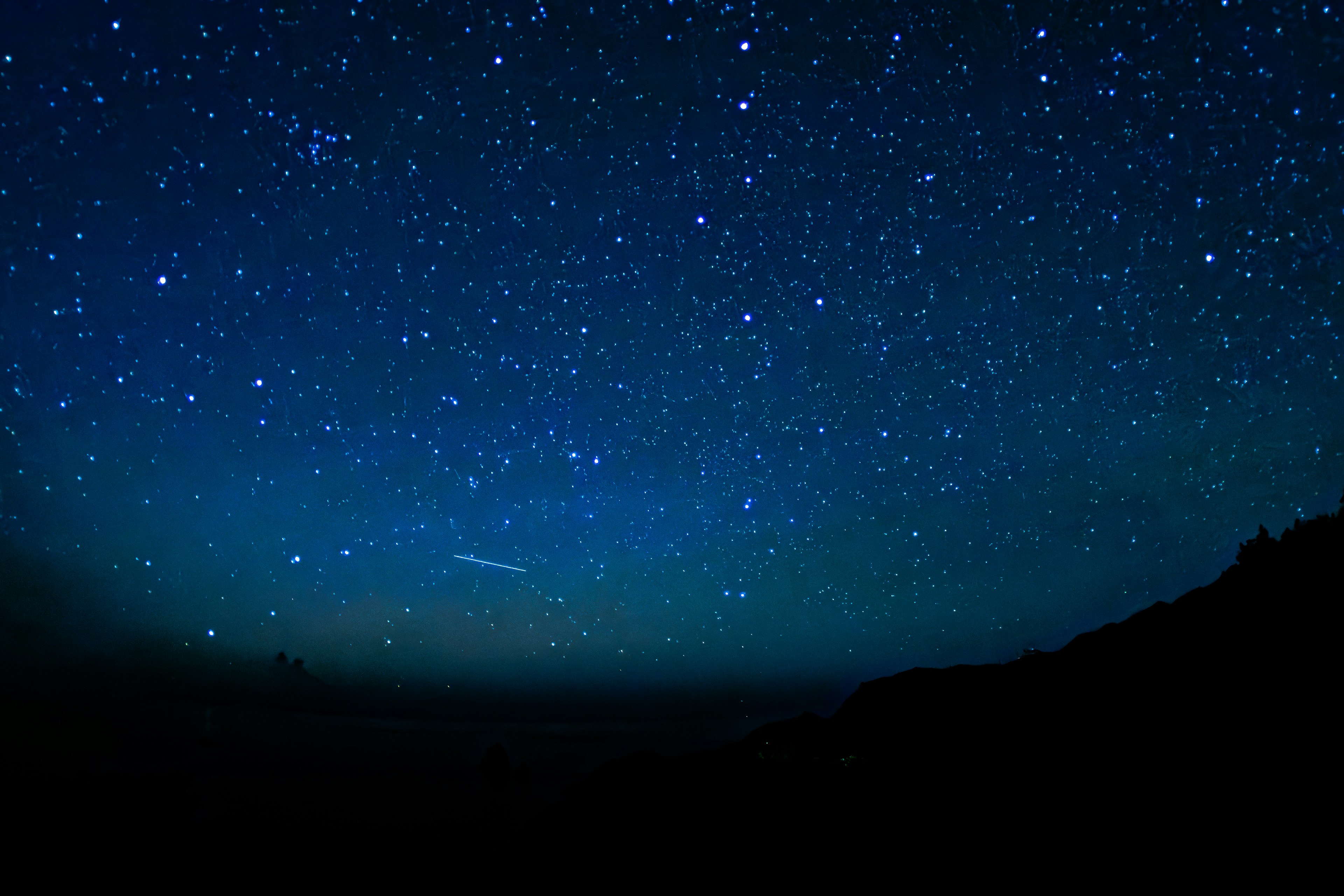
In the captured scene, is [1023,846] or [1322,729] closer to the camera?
[1322,729]

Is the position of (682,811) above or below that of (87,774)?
above

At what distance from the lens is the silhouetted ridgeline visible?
5.66 meters

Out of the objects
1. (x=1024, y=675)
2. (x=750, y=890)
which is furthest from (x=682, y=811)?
(x=1024, y=675)

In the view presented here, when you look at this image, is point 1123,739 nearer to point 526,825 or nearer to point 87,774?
point 526,825

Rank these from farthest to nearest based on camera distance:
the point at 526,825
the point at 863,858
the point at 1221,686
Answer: the point at 526,825 < the point at 863,858 < the point at 1221,686

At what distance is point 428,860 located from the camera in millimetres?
26234

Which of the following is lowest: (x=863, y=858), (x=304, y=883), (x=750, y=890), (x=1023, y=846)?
(x=304, y=883)

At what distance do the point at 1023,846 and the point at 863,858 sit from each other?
7.60 ft

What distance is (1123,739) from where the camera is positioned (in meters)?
7.05

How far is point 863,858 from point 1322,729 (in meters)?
5.05

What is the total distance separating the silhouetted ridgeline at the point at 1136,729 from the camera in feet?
18.6

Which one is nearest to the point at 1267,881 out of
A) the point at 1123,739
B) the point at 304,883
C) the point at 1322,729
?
the point at 1322,729

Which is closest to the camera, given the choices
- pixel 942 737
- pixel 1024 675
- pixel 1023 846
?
pixel 1023 846

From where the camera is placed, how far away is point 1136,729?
7074 millimetres
